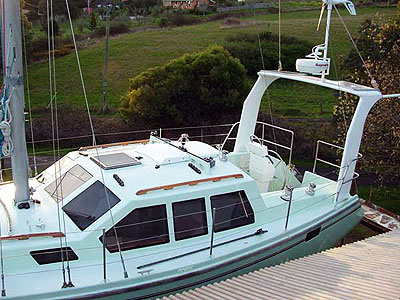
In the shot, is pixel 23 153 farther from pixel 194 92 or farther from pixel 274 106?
pixel 274 106

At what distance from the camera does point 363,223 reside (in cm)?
1062

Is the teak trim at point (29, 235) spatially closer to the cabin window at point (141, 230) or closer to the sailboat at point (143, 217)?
the sailboat at point (143, 217)

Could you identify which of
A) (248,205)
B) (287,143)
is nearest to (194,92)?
(287,143)

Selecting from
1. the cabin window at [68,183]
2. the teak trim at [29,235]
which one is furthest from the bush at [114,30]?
the teak trim at [29,235]

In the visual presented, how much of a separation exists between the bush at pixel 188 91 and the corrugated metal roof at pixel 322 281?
9026 millimetres

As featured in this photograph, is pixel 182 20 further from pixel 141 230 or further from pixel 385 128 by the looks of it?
pixel 141 230

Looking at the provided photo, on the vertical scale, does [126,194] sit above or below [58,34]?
below

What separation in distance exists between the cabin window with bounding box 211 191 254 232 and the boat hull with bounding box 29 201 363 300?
558 millimetres

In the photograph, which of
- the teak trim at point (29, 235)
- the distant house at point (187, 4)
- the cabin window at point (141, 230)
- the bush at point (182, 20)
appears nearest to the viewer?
the teak trim at point (29, 235)

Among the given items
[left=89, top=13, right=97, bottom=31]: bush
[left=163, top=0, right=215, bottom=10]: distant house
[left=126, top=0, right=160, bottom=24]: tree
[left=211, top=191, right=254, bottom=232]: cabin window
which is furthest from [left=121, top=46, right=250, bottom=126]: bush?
[left=126, top=0, right=160, bottom=24]: tree

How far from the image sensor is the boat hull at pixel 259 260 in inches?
243

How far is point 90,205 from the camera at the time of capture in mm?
6844

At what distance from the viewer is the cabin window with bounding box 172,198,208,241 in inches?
273

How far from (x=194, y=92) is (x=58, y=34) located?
12.9 m
